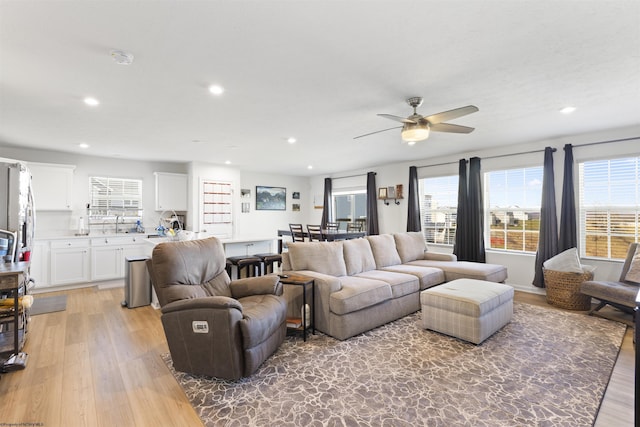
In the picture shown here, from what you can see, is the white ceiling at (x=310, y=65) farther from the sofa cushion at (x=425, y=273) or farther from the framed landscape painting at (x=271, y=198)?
the framed landscape painting at (x=271, y=198)

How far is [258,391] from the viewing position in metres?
2.25

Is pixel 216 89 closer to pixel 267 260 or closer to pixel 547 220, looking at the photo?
pixel 267 260

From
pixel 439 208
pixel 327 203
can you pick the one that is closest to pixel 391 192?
pixel 439 208

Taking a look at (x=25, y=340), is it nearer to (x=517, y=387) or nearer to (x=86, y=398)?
(x=86, y=398)

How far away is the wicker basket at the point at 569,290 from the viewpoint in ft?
13.3

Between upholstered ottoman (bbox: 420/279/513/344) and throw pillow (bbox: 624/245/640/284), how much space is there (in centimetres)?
160

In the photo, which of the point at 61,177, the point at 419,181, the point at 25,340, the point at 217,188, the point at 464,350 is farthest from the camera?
the point at 217,188

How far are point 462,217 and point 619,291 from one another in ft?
8.12

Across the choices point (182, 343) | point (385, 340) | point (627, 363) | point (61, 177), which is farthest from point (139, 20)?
point (61, 177)

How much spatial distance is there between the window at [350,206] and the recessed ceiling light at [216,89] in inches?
212

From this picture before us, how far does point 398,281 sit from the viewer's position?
12.3ft

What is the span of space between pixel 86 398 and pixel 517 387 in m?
3.15

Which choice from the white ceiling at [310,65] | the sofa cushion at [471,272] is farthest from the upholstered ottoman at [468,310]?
the white ceiling at [310,65]

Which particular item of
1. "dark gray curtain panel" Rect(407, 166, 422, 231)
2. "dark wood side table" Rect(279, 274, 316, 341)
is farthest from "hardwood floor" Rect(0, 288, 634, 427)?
"dark gray curtain panel" Rect(407, 166, 422, 231)
